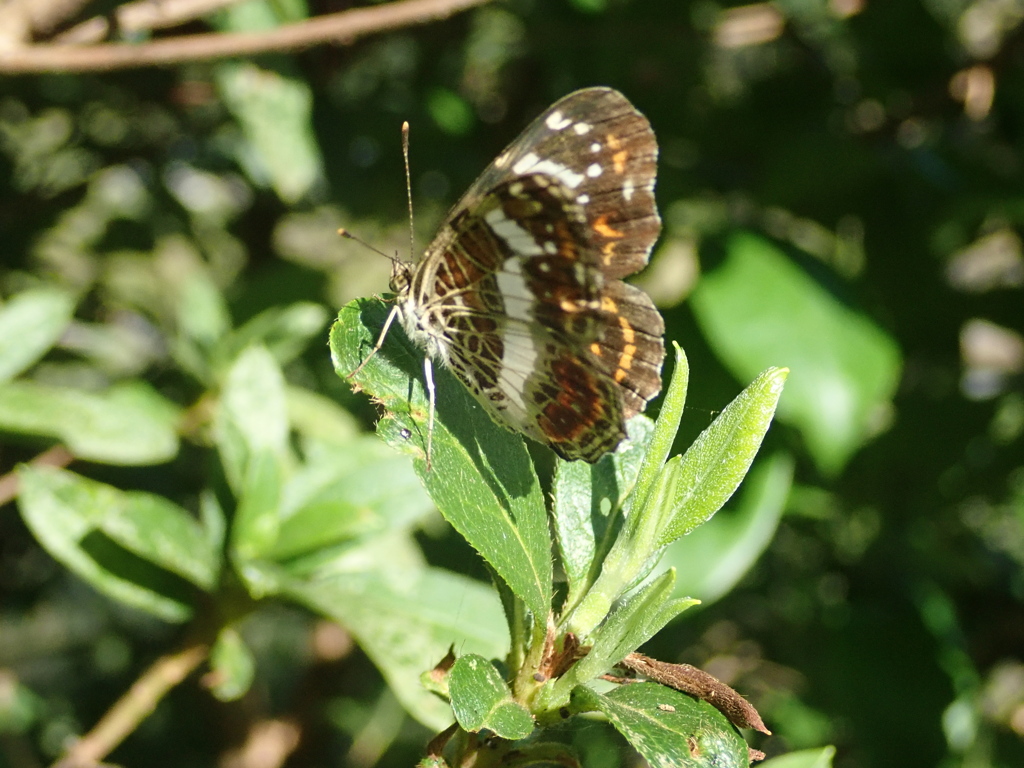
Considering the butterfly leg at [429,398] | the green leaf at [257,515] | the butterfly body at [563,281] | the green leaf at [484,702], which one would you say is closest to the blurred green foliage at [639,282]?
the green leaf at [257,515]

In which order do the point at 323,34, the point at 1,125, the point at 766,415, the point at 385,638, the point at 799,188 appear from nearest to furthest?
the point at 766,415
the point at 385,638
the point at 323,34
the point at 799,188
the point at 1,125

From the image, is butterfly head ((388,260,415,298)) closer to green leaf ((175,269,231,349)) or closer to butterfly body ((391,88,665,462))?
butterfly body ((391,88,665,462))

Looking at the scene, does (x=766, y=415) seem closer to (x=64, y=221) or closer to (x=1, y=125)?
(x=64, y=221)

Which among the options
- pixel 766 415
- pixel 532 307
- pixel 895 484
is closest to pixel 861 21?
pixel 895 484

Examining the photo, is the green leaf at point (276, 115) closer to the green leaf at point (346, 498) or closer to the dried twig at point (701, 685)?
the green leaf at point (346, 498)

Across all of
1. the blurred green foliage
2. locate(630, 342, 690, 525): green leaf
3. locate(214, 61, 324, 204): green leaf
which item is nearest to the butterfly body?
locate(630, 342, 690, 525): green leaf

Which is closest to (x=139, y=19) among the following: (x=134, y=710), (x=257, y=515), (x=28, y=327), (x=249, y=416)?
(x=28, y=327)
